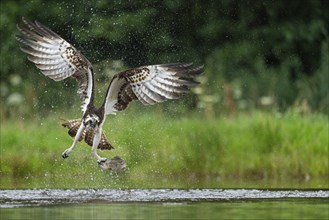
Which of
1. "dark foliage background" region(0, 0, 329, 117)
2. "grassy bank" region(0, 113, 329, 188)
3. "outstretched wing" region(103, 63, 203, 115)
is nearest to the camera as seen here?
"outstretched wing" region(103, 63, 203, 115)

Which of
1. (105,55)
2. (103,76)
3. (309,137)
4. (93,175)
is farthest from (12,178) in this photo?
(105,55)

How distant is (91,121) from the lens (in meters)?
15.8

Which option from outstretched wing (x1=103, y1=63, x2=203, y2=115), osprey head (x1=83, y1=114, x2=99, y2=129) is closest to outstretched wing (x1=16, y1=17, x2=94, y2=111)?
osprey head (x1=83, y1=114, x2=99, y2=129)

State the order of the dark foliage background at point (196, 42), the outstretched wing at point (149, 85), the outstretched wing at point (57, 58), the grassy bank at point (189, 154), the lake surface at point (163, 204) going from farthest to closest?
the dark foliage background at point (196, 42), the grassy bank at point (189, 154), the outstretched wing at point (57, 58), the outstretched wing at point (149, 85), the lake surface at point (163, 204)

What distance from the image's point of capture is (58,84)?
24422 millimetres

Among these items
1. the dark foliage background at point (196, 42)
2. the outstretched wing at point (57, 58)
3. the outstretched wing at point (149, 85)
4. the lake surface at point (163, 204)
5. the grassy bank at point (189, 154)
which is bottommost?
the lake surface at point (163, 204)

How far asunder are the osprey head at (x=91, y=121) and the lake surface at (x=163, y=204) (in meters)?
0.71

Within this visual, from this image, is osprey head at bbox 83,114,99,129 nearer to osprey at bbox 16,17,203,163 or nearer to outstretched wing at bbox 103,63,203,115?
osprey at bbox 16,17,203,163

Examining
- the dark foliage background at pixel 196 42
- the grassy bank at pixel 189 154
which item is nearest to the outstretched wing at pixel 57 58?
the grassy bank at pixel 189 154

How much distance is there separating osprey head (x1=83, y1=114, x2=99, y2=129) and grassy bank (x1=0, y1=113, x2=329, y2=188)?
208cm

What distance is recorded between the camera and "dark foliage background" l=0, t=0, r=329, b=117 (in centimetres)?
2369

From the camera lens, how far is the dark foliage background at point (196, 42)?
933 inches

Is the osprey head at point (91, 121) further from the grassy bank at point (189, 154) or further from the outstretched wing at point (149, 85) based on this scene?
the grassy bank at point (189, 154)

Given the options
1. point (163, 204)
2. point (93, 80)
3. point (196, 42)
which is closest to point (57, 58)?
point (93, 80)
